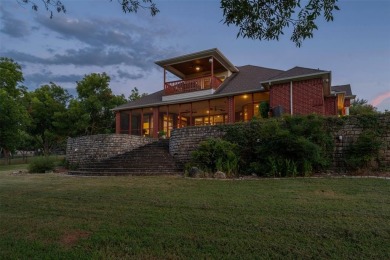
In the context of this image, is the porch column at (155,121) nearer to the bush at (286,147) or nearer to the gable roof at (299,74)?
the gable roof at (299,74)

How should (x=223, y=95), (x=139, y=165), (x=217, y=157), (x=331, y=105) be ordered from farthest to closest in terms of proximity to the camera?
(x=223, y=95) → (x=331, y=105) → (x=139, y=165) → (x=217, y=157)

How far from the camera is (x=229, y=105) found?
1772cm

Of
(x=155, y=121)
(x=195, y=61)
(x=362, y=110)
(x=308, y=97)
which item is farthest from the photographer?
(x=155, y=121)

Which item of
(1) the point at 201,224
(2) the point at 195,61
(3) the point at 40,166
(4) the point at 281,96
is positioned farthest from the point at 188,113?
(1) the point at 201,224

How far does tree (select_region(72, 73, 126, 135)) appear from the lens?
2792cm

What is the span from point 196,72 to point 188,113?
317 cm

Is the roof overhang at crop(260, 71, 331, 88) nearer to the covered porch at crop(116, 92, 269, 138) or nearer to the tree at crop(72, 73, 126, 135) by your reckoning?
the covered porch at crop(116, 92, 269, 138)

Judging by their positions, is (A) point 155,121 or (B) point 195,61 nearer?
(B) point 195,61

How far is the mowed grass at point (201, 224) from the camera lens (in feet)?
11.1

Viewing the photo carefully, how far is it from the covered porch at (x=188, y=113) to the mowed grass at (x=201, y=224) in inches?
453

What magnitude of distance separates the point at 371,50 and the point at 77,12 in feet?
42.6

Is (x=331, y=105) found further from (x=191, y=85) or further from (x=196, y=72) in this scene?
(x=196, y=72)

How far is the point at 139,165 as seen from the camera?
12258mm

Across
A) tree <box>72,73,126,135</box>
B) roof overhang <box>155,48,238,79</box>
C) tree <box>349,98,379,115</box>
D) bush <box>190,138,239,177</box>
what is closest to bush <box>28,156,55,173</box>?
bush <box>190,138,239,177</box>
